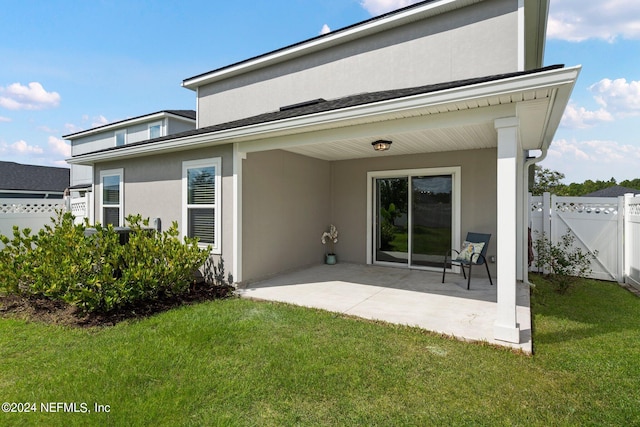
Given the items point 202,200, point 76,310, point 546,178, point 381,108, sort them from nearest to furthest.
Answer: point 381,108 < point 76,310 < point 202,200 < point 546,178

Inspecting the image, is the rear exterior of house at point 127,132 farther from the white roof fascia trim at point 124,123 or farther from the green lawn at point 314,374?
the green lawn at point 314,374

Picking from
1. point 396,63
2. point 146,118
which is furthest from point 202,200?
point 146,118

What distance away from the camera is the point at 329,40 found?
801 cm

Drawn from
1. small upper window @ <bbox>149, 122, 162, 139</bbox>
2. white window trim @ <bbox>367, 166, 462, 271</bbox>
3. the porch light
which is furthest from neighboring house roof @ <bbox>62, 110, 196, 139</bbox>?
the porch light

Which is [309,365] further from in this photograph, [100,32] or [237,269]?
[100,32]

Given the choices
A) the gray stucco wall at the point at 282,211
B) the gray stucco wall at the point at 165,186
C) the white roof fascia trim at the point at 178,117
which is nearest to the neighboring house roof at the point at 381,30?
the gray stucco wall at the point at 282,211

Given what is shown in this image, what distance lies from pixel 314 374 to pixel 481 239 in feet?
15.4

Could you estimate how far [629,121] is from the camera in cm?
1325

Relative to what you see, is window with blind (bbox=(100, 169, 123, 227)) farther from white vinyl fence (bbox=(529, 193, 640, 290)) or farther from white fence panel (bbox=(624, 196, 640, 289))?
white fence panel (bbox=(624, 196, 640, 289))

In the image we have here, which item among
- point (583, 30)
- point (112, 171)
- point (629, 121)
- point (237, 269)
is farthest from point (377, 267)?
point (629, 121)

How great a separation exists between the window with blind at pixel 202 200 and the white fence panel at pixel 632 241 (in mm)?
7867

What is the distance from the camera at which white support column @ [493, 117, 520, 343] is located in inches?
138

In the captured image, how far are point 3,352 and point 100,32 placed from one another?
27.4 ft

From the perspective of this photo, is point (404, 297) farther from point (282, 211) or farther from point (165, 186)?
point (165, 186)
